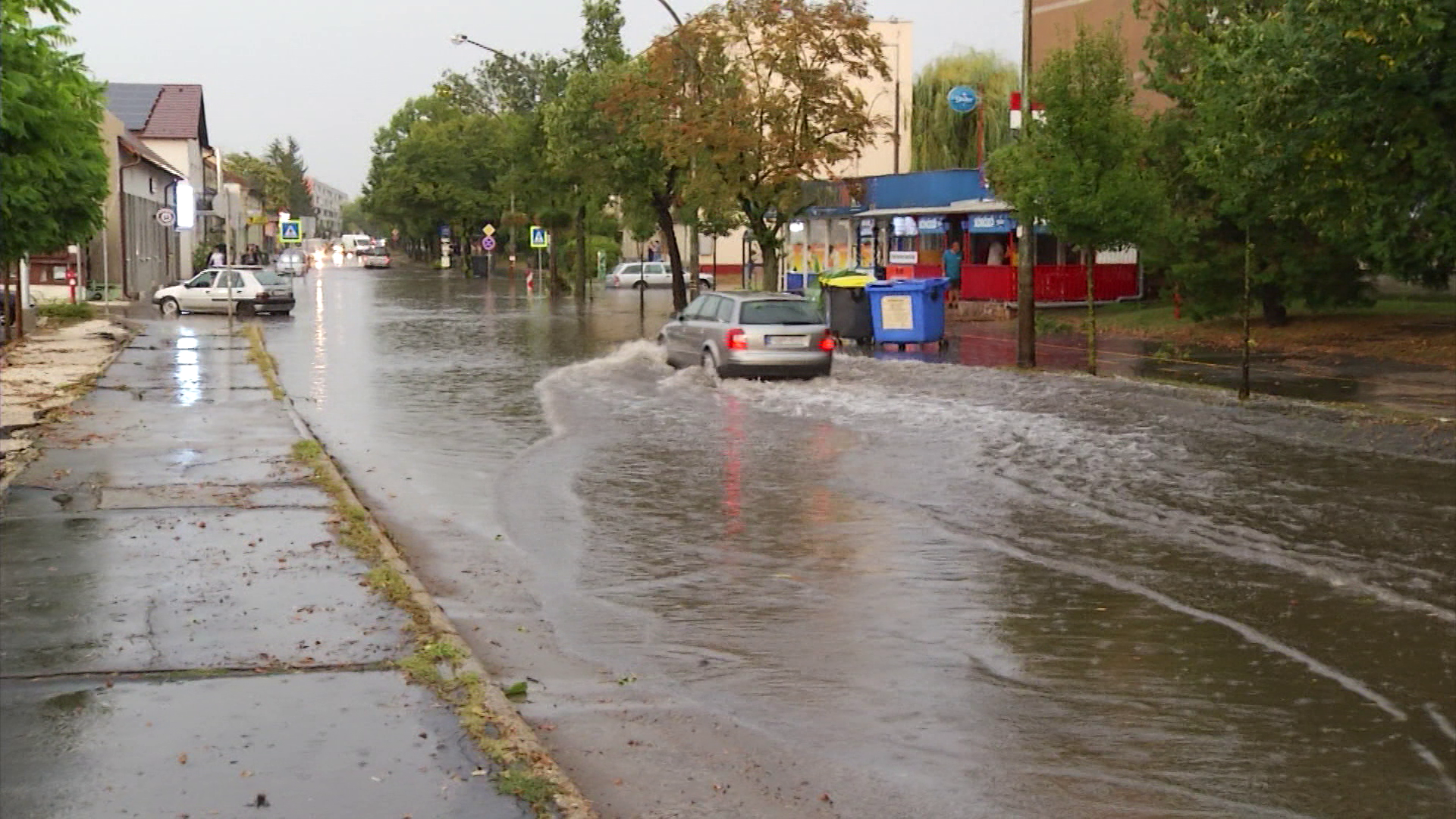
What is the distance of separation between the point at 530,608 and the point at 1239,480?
7.38m

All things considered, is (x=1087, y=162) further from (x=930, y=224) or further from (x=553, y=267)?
(x=553, y=267)

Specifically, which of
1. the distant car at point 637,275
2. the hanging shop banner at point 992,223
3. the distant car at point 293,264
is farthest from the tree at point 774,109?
the distant car at point 293,264

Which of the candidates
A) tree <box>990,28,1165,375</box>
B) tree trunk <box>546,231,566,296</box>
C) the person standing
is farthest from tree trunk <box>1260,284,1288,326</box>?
tree trunk <box>546,231,566,296</box>

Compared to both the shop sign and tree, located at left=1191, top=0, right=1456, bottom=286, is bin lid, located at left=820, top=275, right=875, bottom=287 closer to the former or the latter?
the shop sign

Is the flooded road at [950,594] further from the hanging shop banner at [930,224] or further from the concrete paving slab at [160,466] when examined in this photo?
the hanging shop banner at [930,224]

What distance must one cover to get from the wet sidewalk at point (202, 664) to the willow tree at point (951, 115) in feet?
146

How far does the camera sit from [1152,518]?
1197cm

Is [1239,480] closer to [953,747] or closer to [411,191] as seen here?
[953,747]

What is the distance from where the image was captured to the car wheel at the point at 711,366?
22047 millimetres

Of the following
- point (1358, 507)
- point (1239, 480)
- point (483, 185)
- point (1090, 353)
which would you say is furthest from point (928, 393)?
point (483, 185)

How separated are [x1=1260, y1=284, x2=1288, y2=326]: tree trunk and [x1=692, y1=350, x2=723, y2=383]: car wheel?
1243cm

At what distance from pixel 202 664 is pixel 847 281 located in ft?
79.6

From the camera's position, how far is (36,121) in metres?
11.2

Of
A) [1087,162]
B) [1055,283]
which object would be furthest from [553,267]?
[1087,162]
